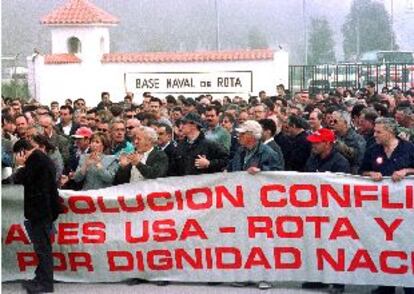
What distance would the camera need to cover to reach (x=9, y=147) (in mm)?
13820

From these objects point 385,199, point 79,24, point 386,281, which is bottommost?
point 386,281

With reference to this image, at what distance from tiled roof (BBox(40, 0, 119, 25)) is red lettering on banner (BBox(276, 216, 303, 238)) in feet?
65.0

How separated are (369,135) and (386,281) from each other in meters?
2.25

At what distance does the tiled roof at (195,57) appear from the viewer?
2850 cm

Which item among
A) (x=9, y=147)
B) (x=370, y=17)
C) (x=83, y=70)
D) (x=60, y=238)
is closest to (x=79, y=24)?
(x=83, y=70)

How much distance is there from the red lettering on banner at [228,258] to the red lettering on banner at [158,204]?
2.17ft

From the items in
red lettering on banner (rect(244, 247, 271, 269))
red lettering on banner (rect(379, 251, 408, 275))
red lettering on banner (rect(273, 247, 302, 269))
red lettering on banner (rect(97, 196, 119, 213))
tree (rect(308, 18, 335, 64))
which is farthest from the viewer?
tree (rect(308, 18, 335, 64))

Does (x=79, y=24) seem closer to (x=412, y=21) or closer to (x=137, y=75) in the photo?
(x=137, y=75)

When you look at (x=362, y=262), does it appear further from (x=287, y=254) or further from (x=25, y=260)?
(x=25, y=260)

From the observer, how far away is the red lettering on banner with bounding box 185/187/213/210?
1165cm

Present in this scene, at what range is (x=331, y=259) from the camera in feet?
37.0

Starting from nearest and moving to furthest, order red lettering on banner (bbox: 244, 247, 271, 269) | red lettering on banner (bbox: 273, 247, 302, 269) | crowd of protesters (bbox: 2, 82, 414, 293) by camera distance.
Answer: crowd of protesters (bbox: 2, 82, 414, 293) < red lettering on banner (bbox: 273, 247, 302, 269) < red lettering on banner (bbox: 244, 247, 271, 269)

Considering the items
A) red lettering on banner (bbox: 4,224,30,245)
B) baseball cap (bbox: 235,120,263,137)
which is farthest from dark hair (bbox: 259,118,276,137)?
red lettering on banner (bbox: 4,224,30,245)

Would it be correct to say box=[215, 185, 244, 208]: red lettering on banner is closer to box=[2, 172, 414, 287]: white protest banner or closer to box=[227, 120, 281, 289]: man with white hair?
box=[2, 172, 414, 287]: white protest banner
